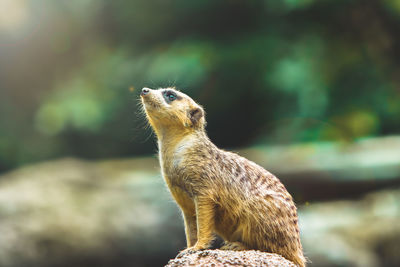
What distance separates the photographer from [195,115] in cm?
256

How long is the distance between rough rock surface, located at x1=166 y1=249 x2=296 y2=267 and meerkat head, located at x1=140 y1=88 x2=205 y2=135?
0.64 metres

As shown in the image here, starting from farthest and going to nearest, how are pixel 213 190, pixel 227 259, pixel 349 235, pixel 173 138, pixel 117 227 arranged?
pixel 117 227, pixel 349 235, pixel 173 138, pixel 213 190, pixel 227 259

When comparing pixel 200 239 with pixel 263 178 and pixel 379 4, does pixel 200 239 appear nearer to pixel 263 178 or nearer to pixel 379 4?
pixel 263 178

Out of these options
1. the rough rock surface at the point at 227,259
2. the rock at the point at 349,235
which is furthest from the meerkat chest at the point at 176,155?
the rock at the point at 349,235

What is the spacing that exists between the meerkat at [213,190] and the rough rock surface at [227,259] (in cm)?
7

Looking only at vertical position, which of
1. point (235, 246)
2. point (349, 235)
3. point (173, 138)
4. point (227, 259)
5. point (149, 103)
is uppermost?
point (349, 235)

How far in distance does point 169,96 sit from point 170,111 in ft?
0.30

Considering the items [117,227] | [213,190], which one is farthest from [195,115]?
[117,227]

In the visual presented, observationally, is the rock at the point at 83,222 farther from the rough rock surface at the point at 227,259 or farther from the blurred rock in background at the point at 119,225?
the rough rock surface at the point at 227,259

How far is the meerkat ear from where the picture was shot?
2551 mm

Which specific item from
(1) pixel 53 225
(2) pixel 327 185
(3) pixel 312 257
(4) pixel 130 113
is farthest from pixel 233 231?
(4) pixel 130 113

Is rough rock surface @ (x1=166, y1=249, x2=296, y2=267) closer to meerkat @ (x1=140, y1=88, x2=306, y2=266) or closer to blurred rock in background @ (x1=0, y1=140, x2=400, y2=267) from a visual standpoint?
meerkat @ (x1=140, y1=88, x2=306, y2=266)

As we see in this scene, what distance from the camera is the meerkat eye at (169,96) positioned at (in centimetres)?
251

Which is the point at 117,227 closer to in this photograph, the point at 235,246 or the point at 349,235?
the point at 349,235
